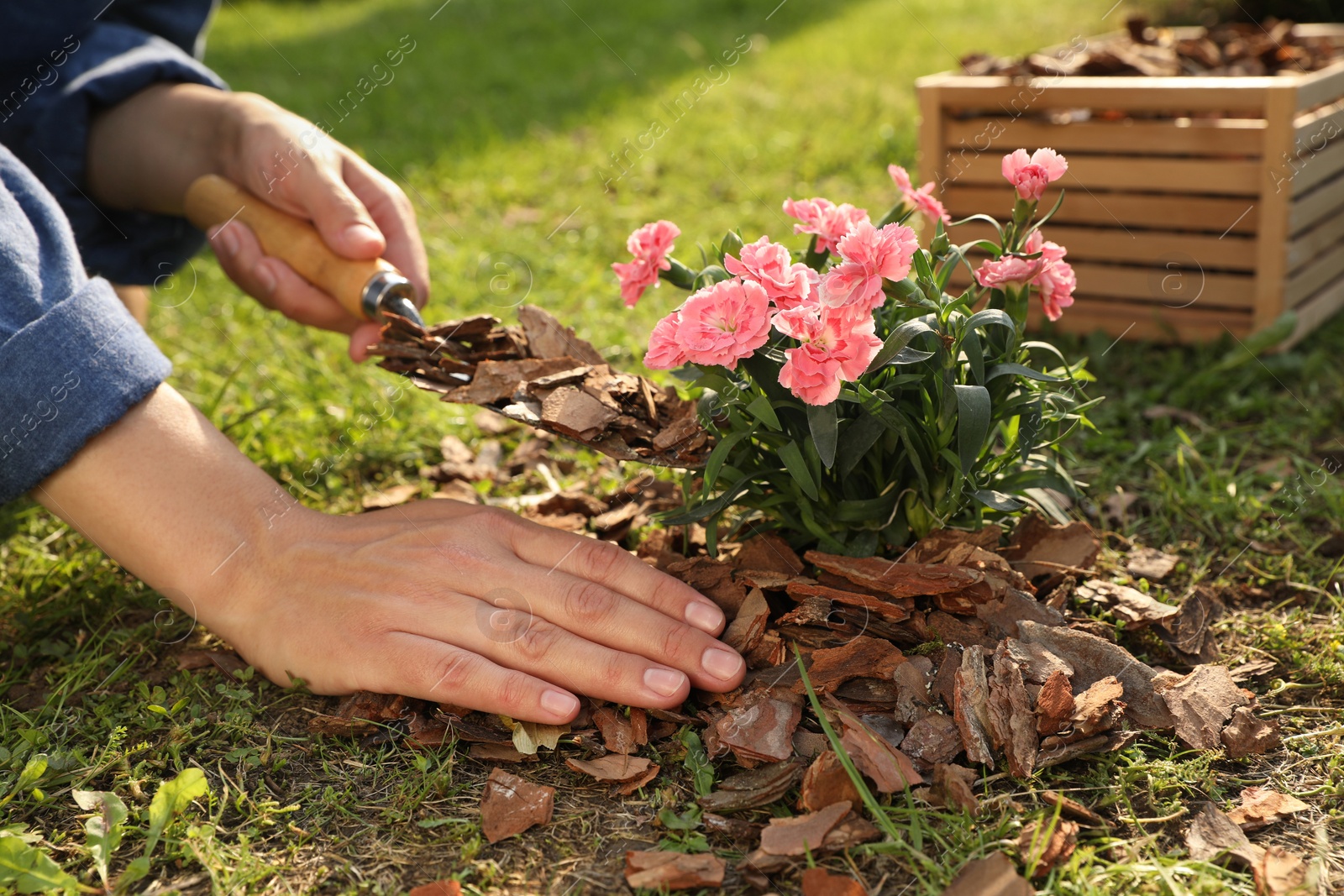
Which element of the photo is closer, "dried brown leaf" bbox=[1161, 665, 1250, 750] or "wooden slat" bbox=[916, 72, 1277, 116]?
"dried brown leaf" bbox=[1161, 665, 1250, 750]

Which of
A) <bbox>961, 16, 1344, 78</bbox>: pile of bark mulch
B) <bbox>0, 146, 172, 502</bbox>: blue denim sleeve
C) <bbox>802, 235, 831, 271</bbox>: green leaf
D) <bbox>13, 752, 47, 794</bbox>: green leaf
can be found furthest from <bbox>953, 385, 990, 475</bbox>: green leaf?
<bbox>961, 16, 1344, 78</bbox>: pile of bark mulch

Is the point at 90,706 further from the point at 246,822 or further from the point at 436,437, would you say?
the point at 436,437

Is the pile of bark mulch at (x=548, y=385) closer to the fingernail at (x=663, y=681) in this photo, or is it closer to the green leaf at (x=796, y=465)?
the green leaf at (x=796, y=465)

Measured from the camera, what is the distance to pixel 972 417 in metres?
1.51

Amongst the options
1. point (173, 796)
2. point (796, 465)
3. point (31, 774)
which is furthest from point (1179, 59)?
point (31, 774)

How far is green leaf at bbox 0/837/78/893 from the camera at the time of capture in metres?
1.31

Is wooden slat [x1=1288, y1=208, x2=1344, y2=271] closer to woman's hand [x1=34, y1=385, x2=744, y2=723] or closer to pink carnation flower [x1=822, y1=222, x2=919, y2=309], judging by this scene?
pink carnation flower [x1=822, y1=222, x2=919, y2=309]

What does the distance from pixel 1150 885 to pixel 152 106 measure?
2.57 m

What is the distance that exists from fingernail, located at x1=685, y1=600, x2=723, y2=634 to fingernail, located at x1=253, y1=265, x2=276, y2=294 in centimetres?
120

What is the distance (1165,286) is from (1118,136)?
435 millimetres

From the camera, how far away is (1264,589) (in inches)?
75.0

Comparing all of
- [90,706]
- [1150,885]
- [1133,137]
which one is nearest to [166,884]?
[90,706]

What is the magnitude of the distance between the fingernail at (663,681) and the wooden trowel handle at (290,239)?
3.18 feet

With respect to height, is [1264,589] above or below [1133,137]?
below
